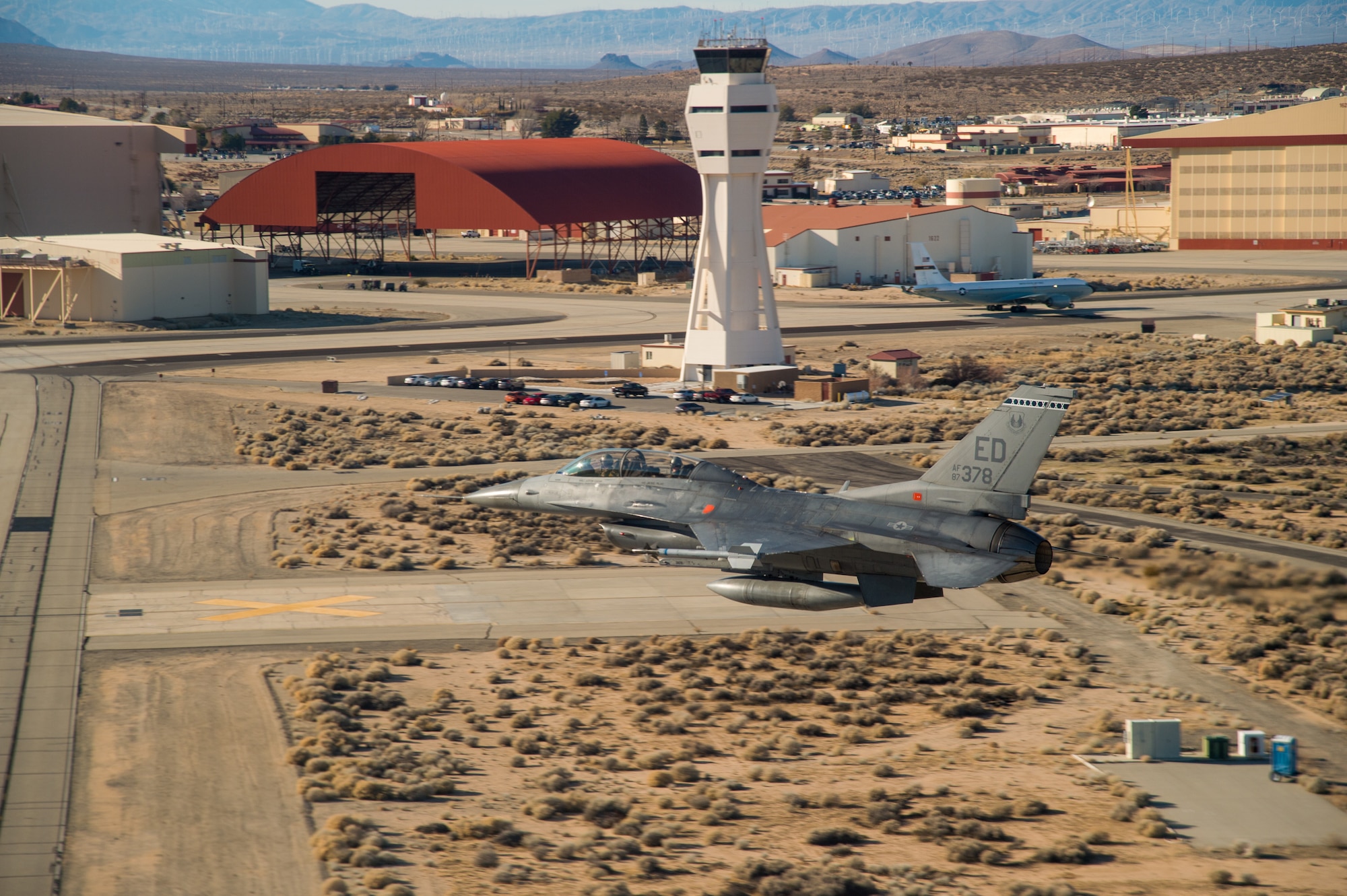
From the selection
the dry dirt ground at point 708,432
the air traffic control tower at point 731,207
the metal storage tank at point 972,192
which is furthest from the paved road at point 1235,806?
the metal storage tank at point 972,192

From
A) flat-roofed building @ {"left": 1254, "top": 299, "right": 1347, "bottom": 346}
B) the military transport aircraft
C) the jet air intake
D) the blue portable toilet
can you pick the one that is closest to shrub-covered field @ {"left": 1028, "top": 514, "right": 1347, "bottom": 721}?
the blue portable toilet

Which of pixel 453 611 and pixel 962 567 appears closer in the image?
pixel 962 567

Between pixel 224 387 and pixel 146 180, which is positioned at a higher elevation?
pixel 146 180

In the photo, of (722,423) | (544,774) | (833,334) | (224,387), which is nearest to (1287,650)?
(544,774)

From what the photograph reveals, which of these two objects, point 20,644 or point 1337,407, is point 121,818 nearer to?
point 20,644

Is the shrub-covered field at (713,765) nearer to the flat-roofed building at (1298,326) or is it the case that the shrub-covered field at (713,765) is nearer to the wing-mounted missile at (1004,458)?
the wing-mounted missile at (1004,458)

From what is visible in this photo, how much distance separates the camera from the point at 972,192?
160125mm

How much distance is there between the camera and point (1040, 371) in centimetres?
9194

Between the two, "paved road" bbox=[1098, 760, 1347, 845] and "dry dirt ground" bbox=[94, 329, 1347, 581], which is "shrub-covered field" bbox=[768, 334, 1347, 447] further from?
"paved road" bbox=[1098, 760, 1347, 845]

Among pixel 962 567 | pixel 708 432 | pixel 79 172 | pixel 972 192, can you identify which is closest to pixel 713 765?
pixel 962 567

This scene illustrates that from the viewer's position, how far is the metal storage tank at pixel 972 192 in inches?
6255

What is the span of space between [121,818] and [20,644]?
489 inches

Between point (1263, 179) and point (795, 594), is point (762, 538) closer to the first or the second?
point (795, 594)

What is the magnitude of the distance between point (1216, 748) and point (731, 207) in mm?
55738
